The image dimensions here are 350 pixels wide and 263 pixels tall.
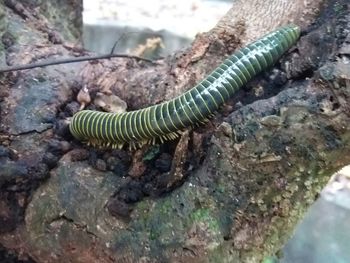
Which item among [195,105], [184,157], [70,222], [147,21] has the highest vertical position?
[195,105]

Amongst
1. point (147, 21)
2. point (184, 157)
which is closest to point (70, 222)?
point (184, 157)

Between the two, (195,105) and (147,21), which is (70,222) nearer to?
(195,105)

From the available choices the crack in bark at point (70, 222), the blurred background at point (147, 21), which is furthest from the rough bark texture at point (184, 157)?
the blurred background at point (147, 21)

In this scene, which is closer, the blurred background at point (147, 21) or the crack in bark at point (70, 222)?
the crack in bark at point (70, 222)


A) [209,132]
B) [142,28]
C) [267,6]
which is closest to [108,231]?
[209,132]

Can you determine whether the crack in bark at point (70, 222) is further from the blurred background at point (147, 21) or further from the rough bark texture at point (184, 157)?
the blurred background at point (147, 21)

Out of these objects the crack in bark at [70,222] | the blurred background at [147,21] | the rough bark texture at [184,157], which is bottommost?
the blurred background at [147,21]

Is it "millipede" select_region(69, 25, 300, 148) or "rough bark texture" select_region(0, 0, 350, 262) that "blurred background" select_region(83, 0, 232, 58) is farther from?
"millipede" select_region(69, 25, 300, 148)

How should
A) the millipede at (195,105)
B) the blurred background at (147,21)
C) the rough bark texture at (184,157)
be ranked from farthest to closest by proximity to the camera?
the blurred background at (147,21)
the millipede at (195,105)
the rough bark texture at (184,157)
